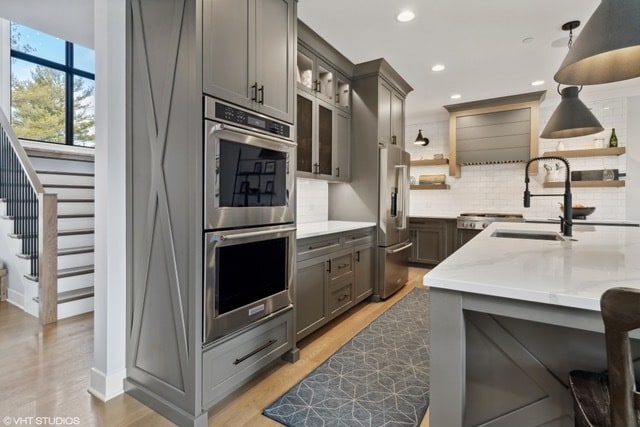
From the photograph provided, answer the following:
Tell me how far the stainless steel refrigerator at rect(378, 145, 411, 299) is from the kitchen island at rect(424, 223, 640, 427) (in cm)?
231

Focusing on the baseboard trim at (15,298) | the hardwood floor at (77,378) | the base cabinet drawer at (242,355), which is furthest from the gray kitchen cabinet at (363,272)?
Result: the baseboard trim at (15,298)

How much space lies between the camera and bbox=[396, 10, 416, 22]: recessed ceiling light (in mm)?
2785

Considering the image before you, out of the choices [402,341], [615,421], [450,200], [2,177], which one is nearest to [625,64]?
[615,421]

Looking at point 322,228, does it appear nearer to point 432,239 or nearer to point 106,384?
point 106,384

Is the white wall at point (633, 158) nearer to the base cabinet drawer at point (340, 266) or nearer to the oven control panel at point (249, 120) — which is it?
the base cabinet drawer at point (340, 266)

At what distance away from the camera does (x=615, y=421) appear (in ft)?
2.31

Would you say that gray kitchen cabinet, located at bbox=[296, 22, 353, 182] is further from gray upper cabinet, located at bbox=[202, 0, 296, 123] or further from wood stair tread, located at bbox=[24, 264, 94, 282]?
wood stair tread, located at bbox=[24, 264, 94, 282]

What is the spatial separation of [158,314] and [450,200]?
5.34 metres

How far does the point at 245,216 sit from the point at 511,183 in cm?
506

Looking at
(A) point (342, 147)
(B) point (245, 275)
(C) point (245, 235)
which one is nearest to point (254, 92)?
(C) point (245, 235)

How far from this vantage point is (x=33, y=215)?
3.32 metres

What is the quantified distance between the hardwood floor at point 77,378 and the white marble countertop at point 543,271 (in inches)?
41.0

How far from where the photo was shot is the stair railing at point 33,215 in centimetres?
300

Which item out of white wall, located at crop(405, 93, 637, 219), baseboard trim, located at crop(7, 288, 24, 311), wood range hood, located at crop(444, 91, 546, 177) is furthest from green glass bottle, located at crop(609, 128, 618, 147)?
baseboard trim, located at crop(7, 288, 24, 311)
